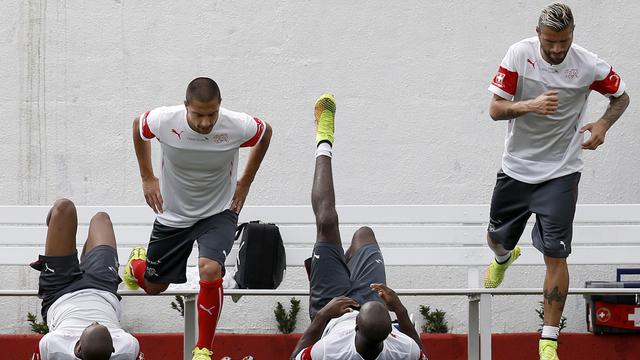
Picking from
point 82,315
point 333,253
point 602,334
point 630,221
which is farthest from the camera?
point 602,334

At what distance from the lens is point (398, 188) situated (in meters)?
8.41

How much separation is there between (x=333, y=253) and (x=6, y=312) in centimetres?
322

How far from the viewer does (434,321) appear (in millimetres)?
8273

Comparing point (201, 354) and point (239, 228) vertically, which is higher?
point (239, 228)

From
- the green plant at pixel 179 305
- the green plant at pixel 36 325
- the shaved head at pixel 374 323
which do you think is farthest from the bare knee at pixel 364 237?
the green plant at pixel 36 325

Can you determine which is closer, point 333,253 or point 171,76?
point 333,253

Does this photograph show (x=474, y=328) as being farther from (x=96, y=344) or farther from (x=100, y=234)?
(x=96, y=344)

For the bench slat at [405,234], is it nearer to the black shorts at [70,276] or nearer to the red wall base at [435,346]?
the black shorts at [70,276]

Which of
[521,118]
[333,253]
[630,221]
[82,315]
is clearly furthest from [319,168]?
[630,221]

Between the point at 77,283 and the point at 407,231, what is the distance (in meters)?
2.13

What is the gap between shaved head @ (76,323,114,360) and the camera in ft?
16.9

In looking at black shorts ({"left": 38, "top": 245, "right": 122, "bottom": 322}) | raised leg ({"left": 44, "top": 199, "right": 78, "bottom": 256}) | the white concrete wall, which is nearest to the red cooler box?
the white concrete wall

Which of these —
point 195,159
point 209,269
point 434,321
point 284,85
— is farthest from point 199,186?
point 434,321

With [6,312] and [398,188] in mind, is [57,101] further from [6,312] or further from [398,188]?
[398,188]
